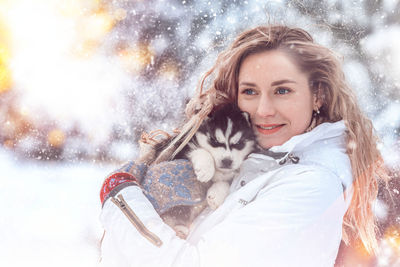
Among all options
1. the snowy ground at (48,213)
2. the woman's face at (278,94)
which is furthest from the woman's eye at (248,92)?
the snowy ground at (48,213)

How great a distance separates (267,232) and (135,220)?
488 mm

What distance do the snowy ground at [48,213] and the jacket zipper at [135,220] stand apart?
65.2 inches

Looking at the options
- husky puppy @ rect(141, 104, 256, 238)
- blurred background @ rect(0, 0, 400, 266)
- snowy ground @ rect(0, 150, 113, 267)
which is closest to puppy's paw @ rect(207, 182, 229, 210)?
husky puppy @ rect(141, 104, 256, 238)

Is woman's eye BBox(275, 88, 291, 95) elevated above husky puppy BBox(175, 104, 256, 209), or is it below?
above

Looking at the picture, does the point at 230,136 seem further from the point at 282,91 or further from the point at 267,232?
the point at 267,232

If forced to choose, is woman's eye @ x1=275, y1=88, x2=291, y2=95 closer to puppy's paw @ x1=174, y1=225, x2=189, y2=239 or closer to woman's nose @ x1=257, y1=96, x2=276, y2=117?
woman's nose @ x1=257, y1=96, x2=276, y2=117

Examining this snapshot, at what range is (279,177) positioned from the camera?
130 cm

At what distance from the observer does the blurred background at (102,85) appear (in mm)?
2545

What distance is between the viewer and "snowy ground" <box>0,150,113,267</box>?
109 inches

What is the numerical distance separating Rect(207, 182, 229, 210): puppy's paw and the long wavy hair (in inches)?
11.1

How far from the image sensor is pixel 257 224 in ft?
3.62

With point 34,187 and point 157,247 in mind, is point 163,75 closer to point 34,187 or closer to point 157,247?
point 34,187

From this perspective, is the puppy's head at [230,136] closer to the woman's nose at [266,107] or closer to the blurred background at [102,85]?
the woman's nose at [266,107]

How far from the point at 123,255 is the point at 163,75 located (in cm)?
291
